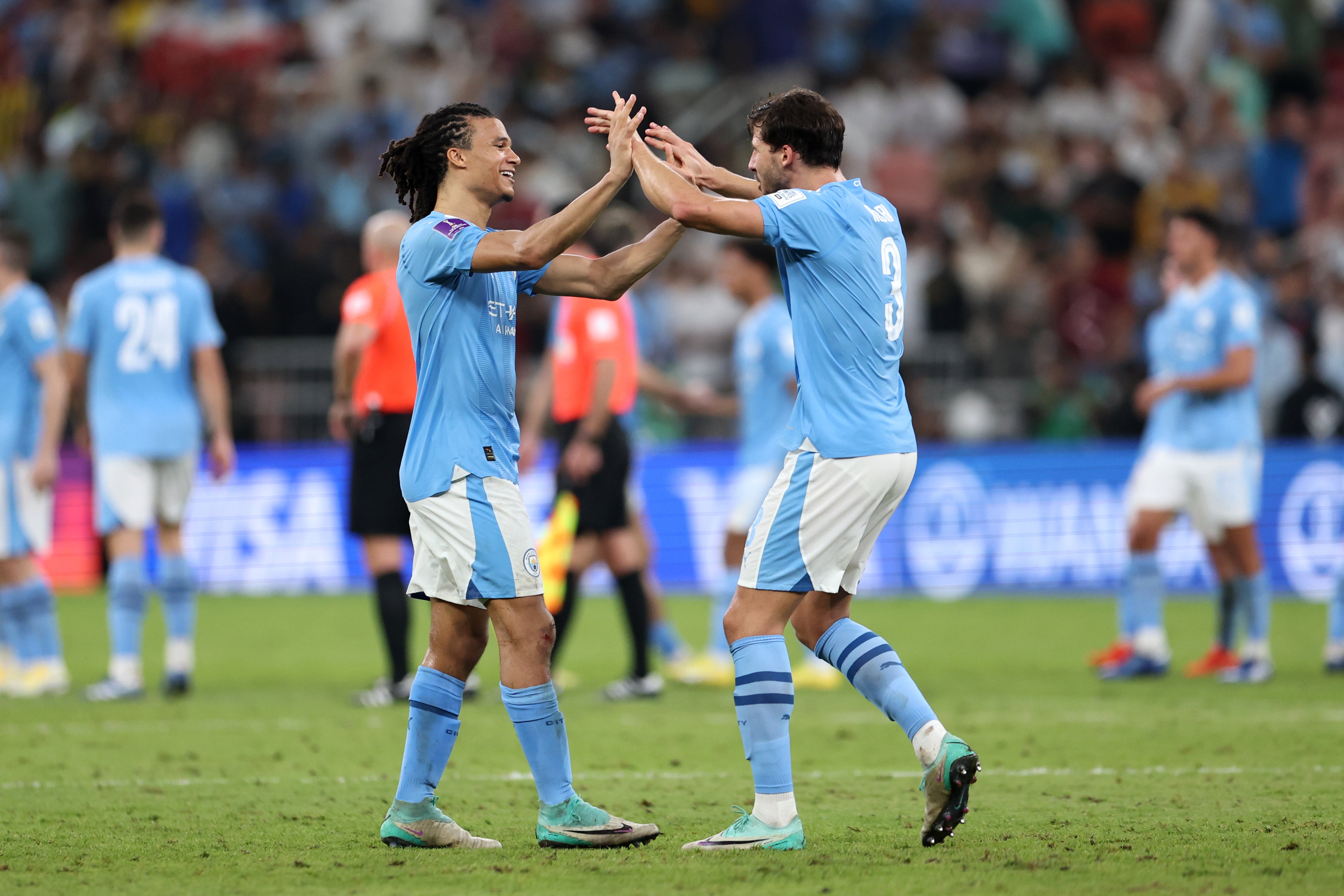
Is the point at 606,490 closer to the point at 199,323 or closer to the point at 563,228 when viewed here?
the point at 199,323

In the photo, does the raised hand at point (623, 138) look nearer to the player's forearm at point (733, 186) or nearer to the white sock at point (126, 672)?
the player's forearm at point (733, 186)

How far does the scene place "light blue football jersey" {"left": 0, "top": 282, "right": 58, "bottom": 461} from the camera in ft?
30.6

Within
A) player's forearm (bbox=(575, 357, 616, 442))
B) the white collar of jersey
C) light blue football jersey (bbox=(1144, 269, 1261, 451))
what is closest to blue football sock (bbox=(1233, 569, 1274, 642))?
light blue football jersey (bbox=(1144, 269, 1261, 451))

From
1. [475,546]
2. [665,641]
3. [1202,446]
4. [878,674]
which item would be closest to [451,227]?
[475,546]

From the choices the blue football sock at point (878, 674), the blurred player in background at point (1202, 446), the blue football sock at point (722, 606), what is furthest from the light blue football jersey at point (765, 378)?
the blue football sock at point (878, 674)

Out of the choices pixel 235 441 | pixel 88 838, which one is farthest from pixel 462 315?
→ pixel 235 441

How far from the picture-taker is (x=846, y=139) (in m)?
16.0

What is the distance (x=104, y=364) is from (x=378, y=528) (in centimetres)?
196

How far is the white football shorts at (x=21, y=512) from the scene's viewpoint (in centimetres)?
921

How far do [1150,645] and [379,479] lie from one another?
15.1 ft

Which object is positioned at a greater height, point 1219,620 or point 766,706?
point 766,706

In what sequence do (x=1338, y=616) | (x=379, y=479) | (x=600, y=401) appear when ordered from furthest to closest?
(x=1338, y=616) < (x=600, y=401) < (x=379, y=479)

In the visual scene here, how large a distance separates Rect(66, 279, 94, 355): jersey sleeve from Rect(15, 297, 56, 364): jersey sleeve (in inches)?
10.4

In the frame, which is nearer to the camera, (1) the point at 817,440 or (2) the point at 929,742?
(2) the point at 929,742
